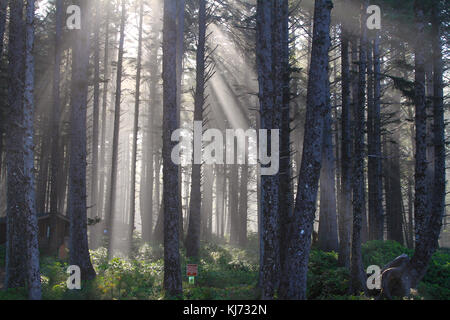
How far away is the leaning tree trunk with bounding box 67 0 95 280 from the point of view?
38.0 feet

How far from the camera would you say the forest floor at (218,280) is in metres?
9.85

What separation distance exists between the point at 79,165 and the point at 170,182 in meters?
3.34

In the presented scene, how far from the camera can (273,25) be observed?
34.5ft

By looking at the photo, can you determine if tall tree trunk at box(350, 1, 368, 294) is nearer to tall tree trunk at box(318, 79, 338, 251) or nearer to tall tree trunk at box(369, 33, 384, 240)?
tall tree trunk at box(318, 79, 338, 251)

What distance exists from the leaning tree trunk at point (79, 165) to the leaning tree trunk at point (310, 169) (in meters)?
6.43

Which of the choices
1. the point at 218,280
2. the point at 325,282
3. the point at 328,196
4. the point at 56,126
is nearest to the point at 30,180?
the point at 218,280

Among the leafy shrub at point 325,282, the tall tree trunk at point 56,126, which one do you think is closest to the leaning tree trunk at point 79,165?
the leafy shrub at point 325,282

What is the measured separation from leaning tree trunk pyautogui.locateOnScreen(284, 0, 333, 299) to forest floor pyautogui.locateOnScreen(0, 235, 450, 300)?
1626 millimetres

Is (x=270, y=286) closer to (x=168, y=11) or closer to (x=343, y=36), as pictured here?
(x=168, y=11)

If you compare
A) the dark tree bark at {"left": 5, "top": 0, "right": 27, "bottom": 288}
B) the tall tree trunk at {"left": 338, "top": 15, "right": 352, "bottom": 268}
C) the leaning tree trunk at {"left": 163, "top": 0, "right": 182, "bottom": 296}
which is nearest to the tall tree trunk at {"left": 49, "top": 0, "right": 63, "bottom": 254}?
the dark tree bark at {"left": 5, "top": 0, "right": 27, "bottom": 288}

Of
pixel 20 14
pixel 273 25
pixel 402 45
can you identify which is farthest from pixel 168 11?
pixel 402 45

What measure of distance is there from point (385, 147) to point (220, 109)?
43.9 ft

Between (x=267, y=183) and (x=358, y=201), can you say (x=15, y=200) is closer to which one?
(x=267, y=183)
